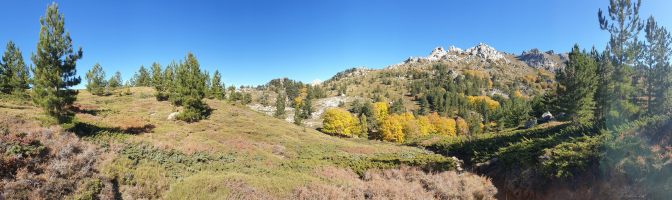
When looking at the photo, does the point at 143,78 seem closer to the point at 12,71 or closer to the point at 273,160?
the point at 12,71

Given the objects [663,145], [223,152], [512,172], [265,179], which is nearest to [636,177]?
[663,145]

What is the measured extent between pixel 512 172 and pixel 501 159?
5.17 m

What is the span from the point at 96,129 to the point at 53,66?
6152mm

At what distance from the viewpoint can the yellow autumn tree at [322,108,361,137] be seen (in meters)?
83.6

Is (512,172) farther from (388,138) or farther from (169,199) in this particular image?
(388,138)

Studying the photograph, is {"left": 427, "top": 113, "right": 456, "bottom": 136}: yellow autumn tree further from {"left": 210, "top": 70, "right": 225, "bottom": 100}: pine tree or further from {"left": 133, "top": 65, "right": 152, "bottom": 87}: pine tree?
{"left": 133, "top": 65, "right": 152, "bottom": 87}: pine tree

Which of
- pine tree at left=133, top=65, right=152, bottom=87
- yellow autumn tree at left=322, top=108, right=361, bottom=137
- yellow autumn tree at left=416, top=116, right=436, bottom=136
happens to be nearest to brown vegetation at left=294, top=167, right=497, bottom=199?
yellow autumn tree at left=322, top=108, right=361, bottom=137

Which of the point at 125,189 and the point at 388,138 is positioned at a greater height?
the point at 125,189

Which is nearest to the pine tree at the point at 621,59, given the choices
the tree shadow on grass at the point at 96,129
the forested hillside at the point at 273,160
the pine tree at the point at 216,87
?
the forested hillside at the point at 273,160

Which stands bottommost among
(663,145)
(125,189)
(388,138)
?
(388,138)

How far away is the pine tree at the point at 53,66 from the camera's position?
2586 centimetres

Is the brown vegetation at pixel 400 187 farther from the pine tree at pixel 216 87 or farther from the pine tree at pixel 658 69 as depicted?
the pine tree at pixel 216 87

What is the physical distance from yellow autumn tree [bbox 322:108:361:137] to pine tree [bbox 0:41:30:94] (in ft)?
191

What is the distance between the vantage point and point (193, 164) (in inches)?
877
